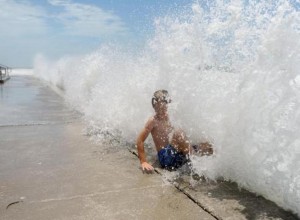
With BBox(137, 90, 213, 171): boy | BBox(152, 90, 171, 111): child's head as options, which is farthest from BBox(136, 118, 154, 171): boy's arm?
BBox(152, 90, 171, 111): child's head

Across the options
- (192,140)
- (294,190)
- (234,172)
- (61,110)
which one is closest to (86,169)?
(192,140)

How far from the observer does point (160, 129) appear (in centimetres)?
480

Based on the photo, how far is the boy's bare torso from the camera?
15.7 feet

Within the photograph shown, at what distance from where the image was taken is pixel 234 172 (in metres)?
4.04

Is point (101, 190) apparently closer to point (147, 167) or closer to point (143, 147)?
point (147, 167)

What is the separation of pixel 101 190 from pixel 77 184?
13.1 inches

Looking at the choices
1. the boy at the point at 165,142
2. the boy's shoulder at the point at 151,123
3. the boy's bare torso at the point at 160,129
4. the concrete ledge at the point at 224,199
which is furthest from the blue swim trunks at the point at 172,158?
the boy's shoulder at the point at 151,123

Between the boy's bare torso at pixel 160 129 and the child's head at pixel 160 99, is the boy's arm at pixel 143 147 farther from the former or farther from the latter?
the child's head at pixel 160 99

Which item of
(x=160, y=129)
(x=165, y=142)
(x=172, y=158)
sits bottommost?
(x=172, y=158)

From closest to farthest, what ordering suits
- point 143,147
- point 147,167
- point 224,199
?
point 224,199 → point 147,167 → point 143,147

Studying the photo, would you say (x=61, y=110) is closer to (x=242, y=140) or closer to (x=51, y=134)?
(x=51, y=134)

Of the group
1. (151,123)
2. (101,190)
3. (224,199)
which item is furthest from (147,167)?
(224,199)

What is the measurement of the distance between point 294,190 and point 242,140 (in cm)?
85

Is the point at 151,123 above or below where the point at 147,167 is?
above
